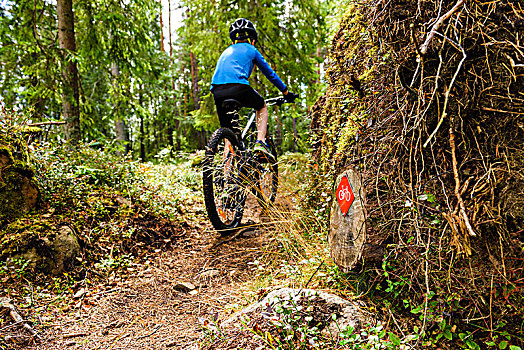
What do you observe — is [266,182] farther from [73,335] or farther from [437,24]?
[437,24]

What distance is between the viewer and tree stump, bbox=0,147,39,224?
3.10 metres

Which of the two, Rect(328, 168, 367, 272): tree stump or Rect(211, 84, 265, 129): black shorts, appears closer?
Rect(328, 168, 367, 272): tree stump

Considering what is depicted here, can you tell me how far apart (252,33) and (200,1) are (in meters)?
3.97

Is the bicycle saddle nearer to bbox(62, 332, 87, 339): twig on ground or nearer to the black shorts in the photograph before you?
the black shorts

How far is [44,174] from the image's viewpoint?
3.64m

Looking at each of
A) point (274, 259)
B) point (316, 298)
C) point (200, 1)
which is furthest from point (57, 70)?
point (316, 298)

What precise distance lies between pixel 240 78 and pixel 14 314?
3.16m

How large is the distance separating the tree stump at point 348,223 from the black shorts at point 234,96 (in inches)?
77.8

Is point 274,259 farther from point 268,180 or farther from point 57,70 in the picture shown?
point 57,70

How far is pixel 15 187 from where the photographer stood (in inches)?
126

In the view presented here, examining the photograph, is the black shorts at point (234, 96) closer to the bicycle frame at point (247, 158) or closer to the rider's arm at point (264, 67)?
the bicycle frame at point (247, 158)

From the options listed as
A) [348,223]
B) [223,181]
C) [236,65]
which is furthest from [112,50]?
[348,223]

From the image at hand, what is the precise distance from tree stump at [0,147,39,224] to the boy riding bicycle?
7.42 feet

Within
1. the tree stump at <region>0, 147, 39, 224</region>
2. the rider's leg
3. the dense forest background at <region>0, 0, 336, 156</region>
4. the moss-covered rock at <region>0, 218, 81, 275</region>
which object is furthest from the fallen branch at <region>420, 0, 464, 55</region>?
the tree stump at <region>0, 147, 39, 224</region>
